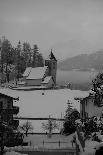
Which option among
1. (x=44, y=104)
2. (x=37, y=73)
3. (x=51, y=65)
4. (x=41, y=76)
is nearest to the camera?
(x=44, y=104)

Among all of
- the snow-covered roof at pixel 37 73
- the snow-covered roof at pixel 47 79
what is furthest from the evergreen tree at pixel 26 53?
the snow-covered roof at pixel 47 79

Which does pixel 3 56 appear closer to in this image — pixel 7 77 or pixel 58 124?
pixel 7 77

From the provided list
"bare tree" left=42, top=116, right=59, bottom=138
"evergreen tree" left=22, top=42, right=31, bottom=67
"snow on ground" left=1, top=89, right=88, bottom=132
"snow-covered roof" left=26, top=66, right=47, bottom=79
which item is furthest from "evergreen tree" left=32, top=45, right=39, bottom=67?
"bare tree" left=42, top=116, right=59, bottom=138

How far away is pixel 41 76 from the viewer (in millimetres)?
104500

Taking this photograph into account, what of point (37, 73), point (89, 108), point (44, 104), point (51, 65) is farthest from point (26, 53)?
point (89, 108)

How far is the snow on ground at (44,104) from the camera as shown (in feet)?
200

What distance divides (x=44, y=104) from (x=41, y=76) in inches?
1424

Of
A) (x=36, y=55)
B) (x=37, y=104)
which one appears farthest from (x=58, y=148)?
(x=36, y=55)

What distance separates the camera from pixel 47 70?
362 feet

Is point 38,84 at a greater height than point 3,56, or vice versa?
point 3,56

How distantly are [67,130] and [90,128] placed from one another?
27.9 meters

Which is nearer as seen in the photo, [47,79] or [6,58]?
[47,79]

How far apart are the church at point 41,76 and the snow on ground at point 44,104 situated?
744 inches

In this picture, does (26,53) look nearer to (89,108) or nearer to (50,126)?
(50,126)
